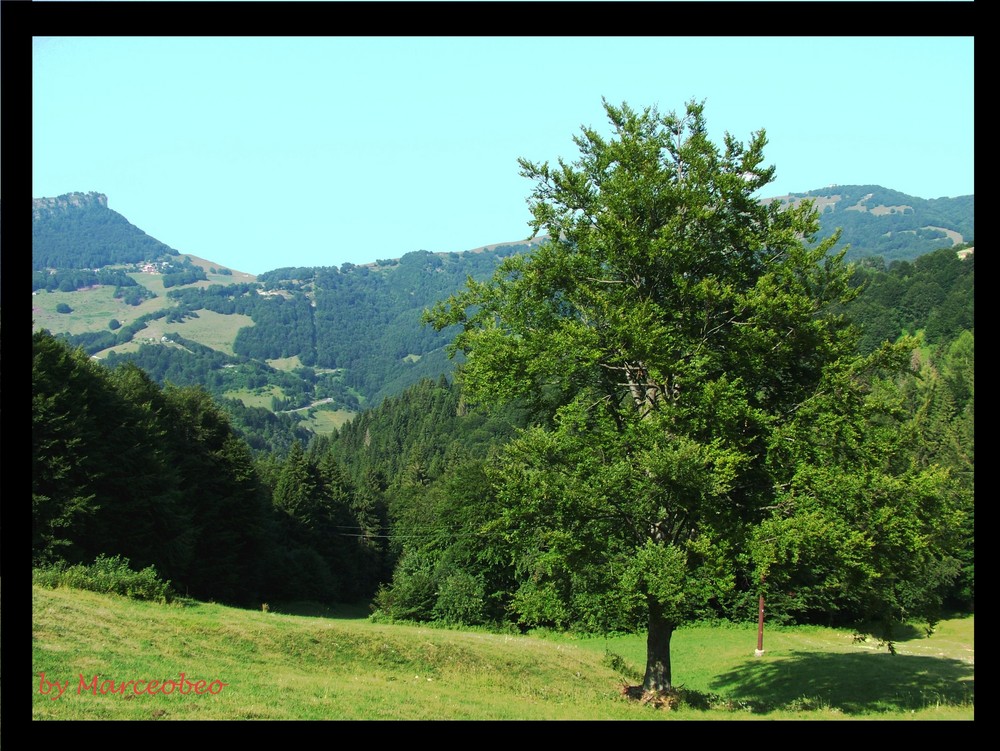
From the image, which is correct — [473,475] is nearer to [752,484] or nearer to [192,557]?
[192,557]

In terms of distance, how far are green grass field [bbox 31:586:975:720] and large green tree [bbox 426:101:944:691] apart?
2.73 m

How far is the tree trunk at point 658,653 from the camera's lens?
17328mm

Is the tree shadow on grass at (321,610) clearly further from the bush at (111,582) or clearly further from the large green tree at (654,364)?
the large green tree at (654,364)

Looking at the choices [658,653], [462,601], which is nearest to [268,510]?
[462,601]

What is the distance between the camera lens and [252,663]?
746 inches

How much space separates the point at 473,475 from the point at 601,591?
4205 centimetres

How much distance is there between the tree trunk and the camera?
17.3 metres

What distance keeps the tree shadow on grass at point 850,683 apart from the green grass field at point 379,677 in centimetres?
7

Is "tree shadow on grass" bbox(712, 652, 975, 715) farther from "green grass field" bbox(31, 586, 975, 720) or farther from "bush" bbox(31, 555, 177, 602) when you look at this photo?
"bush" bbox(31, 555, 177, 602)

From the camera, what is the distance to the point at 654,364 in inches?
631

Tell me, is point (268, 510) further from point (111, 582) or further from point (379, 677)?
point (379, 677)

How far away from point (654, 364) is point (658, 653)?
Answer: 234 inches

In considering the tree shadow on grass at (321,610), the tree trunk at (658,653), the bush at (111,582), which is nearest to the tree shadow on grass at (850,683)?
the tree trunk at (658,653)
